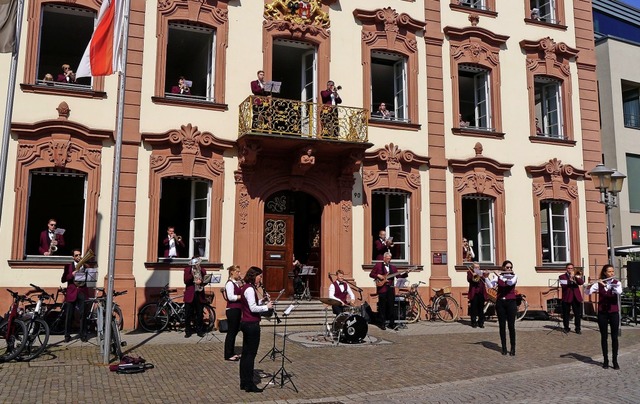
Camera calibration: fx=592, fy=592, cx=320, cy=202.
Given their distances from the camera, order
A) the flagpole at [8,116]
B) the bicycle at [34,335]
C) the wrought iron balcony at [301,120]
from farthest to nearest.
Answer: the wrought iron balcony at [301,120]
the bicycle at [34,335]
the flagpole at [8,116]

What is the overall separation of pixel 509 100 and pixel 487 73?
113 centimetres

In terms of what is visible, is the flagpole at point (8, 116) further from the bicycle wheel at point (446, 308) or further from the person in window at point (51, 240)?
the bicycle wheel at point (446, 308)

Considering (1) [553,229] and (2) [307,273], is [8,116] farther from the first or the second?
(1) [553,229]

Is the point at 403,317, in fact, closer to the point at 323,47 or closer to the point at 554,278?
the point at 554,278

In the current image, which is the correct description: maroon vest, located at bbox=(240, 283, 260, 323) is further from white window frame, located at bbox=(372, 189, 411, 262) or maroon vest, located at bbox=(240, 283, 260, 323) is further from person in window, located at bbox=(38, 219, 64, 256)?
white window frame, located at bbox=(372, 189, 411, 262)

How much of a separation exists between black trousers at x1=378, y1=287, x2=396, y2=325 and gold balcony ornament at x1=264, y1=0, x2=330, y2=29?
776 cm

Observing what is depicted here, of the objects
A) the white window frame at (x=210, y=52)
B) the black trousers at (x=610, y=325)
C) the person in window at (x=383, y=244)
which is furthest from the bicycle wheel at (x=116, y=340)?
the black trousers at (x=610, y=325)

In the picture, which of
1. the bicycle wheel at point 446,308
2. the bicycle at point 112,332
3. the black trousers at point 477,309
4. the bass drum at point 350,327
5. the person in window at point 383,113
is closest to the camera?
the bicycle at point 112,332

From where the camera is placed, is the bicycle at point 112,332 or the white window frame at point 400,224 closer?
the bicycle at point 112,332

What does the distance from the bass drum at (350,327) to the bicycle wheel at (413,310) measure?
4.16 metres

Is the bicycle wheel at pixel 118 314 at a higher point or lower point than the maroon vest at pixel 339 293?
lower

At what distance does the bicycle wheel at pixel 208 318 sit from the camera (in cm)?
1392

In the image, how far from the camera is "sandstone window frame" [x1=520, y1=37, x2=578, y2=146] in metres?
19.4

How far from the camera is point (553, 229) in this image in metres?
19.4
